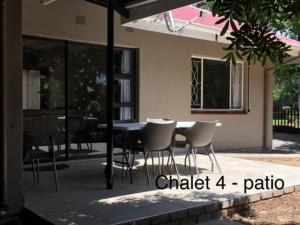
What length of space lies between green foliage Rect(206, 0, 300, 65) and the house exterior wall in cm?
513

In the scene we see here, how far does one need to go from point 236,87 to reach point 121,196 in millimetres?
7225

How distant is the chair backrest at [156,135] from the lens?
20.8ft

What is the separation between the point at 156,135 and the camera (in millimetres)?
6375

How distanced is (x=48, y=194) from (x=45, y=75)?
10.3ft

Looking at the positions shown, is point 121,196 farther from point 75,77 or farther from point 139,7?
point 75,77

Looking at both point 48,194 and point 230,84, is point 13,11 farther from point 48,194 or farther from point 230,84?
point 230,84

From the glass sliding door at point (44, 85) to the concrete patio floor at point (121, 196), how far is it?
3.50ft

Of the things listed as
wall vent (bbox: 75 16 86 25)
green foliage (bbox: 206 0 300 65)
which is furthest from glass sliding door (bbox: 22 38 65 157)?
green foliage (bbox: 206 0 300 65)

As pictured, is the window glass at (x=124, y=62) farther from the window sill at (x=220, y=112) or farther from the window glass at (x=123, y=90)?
the window sill at (x=220, y=112)

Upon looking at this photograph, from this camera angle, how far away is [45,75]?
8211 mm

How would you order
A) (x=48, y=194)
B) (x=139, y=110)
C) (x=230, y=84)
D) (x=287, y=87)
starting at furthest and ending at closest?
(x=287, y=87), (x=230, y=84), (x=139, y=110), (x=48, y=194)

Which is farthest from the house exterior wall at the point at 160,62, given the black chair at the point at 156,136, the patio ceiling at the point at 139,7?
the black chair at the point at 156,136

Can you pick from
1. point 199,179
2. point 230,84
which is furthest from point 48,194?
point 230,84

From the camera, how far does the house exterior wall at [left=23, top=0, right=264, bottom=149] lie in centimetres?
826
